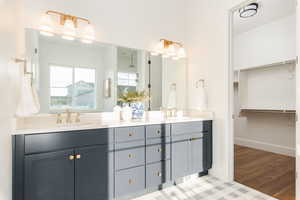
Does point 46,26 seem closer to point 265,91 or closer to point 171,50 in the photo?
point 171,50

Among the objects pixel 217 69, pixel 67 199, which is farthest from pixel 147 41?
pixel 67 199

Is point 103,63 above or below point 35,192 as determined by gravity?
above

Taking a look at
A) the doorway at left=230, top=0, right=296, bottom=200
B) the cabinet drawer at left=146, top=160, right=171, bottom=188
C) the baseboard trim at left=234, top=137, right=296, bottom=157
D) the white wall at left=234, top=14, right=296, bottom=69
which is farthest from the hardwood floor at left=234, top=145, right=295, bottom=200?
the white wall at left=234, top=14, right=296, bottom=69

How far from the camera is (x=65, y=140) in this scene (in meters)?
1.38

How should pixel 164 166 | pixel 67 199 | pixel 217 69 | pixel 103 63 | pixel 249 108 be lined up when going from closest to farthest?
pixel 67 199 < pixel 164 166 < pixel 103 63 < pixel 217 69 < pixel 249 108

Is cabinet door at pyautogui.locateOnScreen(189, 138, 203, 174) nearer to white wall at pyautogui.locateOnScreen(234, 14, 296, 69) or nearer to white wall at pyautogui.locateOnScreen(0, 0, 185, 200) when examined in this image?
white wall at pyautogui.locateOnScreen(0, 0, 185, 200)

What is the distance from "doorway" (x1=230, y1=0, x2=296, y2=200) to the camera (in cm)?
267

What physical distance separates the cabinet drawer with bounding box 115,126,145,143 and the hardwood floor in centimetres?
155

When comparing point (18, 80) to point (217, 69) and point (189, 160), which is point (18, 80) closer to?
point (189, 160)

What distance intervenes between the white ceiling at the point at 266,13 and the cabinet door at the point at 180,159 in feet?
8.51

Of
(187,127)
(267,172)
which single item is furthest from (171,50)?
(267,172)

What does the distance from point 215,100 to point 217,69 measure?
1.47 ft

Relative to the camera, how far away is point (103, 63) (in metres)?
2.09

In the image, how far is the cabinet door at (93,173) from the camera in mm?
1439
